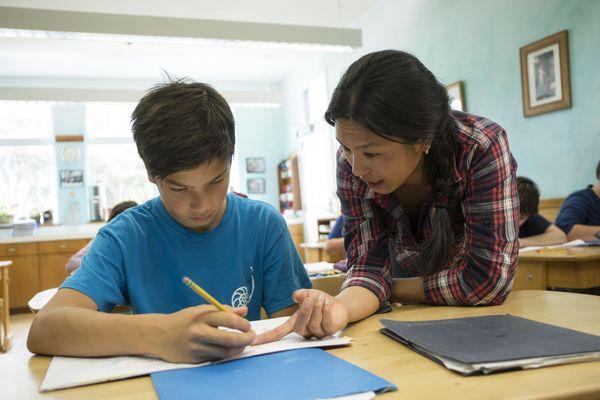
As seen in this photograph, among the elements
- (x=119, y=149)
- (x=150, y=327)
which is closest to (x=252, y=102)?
(x=119, y=149)

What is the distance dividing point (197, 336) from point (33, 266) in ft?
21.2

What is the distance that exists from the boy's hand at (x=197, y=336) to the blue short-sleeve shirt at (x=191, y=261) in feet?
0.97

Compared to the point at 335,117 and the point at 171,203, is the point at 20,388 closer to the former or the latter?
the point at 171,203

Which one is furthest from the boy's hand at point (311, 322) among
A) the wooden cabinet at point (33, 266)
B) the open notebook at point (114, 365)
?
the wooden cabinet at point (33, 266)

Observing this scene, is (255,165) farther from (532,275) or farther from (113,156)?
(532,275)

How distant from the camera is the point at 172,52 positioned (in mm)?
6938

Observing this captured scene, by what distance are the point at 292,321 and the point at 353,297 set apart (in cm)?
18

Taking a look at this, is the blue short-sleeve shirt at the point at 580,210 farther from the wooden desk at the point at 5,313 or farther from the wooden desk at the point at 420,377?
the wooden desk at the point at 5,313

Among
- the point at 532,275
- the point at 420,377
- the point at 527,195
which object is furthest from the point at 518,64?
the point at 420,377

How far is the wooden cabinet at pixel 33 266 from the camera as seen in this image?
6.20 m

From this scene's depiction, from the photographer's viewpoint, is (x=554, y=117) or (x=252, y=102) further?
(x=252, y=102)

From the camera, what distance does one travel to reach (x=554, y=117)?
3523 mm

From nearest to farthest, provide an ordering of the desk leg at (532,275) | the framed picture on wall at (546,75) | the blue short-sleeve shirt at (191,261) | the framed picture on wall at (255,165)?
1. the blue short-sleeve shirt at (191,261)
2. the desk leg at (532,275)
3. the framed picture on wall at (546,75)
4. the framed picture on wall at (255,165)

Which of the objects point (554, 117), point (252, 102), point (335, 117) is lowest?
point (335, 117)
